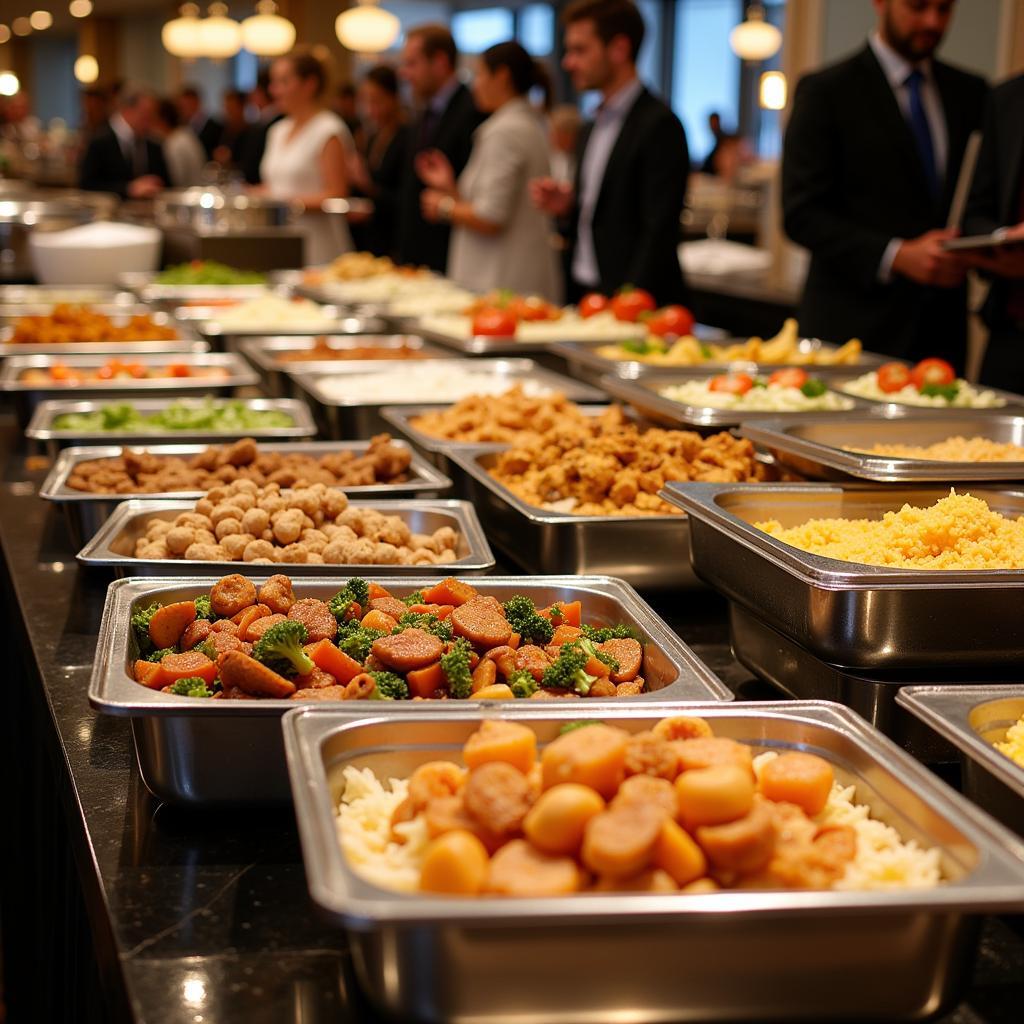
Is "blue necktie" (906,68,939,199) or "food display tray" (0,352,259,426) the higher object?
"blue necktie" (906,68,939,199)

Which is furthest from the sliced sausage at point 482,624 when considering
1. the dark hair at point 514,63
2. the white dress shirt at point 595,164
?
the dark hair at point 514,63

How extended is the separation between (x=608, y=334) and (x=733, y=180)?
7.95 meters

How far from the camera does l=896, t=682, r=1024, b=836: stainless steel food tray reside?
1.10 metres

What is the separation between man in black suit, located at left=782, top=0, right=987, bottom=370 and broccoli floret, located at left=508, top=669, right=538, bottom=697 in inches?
110

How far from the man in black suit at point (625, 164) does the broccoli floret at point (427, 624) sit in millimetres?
3482

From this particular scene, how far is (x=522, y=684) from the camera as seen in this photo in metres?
1.31

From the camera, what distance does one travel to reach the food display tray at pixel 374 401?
292cm

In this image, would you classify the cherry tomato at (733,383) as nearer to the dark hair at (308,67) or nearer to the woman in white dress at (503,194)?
the woman in white dress at (503,194)

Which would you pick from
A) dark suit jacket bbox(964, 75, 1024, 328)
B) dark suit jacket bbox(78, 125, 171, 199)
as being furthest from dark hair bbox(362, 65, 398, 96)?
dark suit jacket bbox(964, 75, 1024, 328)

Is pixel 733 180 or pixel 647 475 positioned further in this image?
pixel 733 180

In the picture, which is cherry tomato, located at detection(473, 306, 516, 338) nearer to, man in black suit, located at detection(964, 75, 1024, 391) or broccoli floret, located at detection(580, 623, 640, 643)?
man in black suit, located at detection(964, 75, 1024, 391)

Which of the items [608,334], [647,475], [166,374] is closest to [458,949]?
[647,475]

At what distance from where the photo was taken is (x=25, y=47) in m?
28.4

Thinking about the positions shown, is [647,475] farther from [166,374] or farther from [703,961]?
[166,374]
